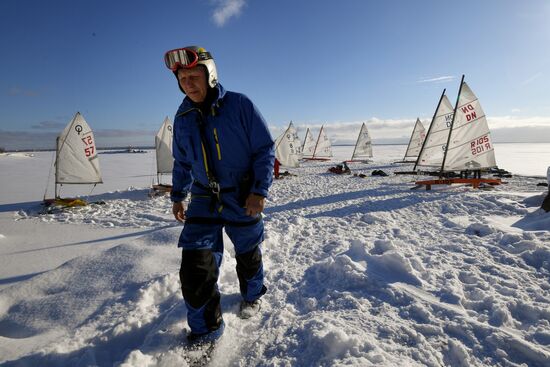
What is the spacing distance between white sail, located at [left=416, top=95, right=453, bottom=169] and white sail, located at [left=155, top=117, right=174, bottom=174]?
12917mm

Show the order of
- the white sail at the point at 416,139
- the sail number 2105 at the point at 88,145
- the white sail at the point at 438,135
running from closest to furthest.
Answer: the sail number 2105 at the point at 88,145 → the white sail at the point at 438,135 → the white sail at the point at 416,139

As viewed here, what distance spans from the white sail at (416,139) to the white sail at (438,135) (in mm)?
13702

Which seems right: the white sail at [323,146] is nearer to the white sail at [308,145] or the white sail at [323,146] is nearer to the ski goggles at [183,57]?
the white sail at [308,145]

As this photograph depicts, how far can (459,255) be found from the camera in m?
3.87

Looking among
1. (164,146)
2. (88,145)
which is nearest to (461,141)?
(164,146)

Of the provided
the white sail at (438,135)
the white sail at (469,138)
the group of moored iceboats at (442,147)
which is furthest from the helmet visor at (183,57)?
the white sail at (438,135)

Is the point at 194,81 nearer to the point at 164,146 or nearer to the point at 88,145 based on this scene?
the point at 88,145

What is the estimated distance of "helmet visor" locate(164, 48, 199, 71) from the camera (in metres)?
2.01

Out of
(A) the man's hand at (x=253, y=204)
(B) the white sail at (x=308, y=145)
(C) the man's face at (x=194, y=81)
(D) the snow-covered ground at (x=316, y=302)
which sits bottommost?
(D) the snow-covered ground at (x=316, y=302)

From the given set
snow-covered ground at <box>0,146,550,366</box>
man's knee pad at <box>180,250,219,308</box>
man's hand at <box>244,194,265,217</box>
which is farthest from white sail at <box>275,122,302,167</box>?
man's knee pad at <box>180,250,219,308</box>

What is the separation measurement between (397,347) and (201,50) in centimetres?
266

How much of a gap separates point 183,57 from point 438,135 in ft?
45.5

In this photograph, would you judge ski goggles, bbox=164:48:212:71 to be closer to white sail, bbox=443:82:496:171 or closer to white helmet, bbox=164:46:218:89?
white helmet, bbox=164:46:218:89

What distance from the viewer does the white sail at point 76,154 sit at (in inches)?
426
